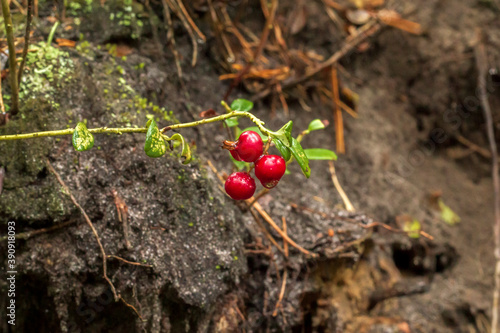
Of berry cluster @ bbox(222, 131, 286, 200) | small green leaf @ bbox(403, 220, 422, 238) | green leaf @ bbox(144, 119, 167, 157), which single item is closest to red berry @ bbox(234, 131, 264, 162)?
berry cluster @ bbox(222, 131, 286, 200)

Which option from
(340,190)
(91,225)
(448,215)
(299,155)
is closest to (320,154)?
(299,155)

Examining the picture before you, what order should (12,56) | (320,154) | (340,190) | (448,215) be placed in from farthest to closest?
1. (448,215)
2. (340,190)
3. (320,154)
4. (12,56)

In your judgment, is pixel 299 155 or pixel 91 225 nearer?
pixel 299 155

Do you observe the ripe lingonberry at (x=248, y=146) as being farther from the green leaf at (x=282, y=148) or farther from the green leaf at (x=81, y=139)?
the green leaf at (x=81, y=139)

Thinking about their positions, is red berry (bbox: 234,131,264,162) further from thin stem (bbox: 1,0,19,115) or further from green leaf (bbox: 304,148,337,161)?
thin stem (bbox: 1,0,19,115)

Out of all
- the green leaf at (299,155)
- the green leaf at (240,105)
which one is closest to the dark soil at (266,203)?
the green leaf at (240,105)

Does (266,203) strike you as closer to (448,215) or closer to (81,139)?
(81,139)

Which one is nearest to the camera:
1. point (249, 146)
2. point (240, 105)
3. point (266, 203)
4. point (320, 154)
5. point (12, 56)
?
point (249, 146)
